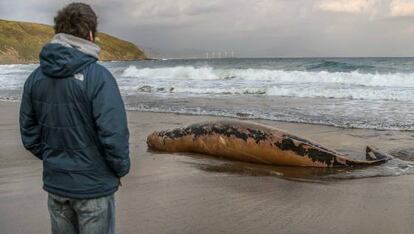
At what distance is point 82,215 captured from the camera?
9.45 feet

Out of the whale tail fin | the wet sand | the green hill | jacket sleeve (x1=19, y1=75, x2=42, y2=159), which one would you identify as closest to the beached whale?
the whale tail fin

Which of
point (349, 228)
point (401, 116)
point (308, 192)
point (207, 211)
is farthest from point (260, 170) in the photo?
point (401, 116)

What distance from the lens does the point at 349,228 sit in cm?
479

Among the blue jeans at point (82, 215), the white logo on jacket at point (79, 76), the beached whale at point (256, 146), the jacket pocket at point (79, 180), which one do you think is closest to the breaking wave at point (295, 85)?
the beached whale at point (256, 146)

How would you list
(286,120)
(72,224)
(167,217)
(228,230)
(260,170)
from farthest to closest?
(286,120) < (260,170) < (167,217) < (228,230) < (72,224)

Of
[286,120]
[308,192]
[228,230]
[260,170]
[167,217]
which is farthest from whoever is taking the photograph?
[286,120]

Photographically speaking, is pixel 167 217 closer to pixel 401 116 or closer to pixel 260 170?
pixel 260 170

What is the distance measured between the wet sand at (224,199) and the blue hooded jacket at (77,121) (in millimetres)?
1986

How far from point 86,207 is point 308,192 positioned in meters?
3.84

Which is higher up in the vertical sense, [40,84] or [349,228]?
[40,84]

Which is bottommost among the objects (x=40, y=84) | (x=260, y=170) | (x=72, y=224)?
(x=260, y=170)

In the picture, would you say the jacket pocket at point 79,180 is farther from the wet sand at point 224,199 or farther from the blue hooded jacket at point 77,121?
the wet sand at point 224,199

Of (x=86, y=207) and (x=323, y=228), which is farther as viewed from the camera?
(x=323, y=228)

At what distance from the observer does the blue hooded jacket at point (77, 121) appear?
8.80ft
